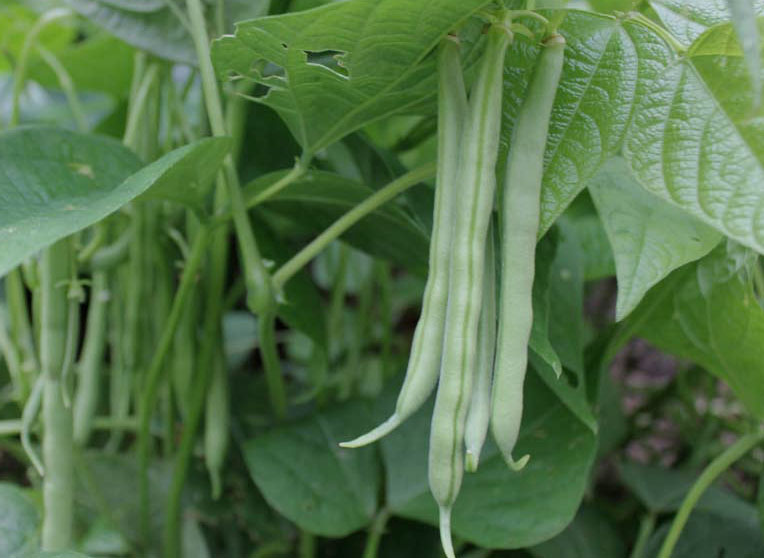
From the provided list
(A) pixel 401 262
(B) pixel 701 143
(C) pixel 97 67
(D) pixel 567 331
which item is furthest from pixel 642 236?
(C) pixel 97 67

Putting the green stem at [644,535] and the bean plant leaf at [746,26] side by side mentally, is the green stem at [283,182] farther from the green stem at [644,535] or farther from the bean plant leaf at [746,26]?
the green stem at [644,535]

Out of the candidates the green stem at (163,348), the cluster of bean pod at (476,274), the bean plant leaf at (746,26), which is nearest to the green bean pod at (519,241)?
the cluster of bean pod at (476,274)

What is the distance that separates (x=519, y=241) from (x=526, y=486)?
25 cm

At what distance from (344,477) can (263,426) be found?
15 centimetres

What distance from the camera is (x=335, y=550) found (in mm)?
703

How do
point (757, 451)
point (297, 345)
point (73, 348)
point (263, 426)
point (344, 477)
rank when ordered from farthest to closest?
point (297, 345) < point (757, 451) < point (263, 426) < point (344, 477) < point (73, 348)

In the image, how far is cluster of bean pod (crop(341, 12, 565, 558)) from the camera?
0.33 meters

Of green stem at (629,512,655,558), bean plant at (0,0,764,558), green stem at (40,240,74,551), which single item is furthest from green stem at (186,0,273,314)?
green stem at (629,512,655,558)

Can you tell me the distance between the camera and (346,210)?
1.80ft

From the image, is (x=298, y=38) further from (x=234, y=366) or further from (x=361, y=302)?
(x=234, y=366)

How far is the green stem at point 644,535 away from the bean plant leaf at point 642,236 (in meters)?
0.34

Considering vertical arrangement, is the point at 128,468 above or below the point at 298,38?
below

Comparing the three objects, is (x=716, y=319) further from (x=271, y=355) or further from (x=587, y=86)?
(x=271, y=355)

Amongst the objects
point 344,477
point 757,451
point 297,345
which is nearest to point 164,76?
point 344,477
